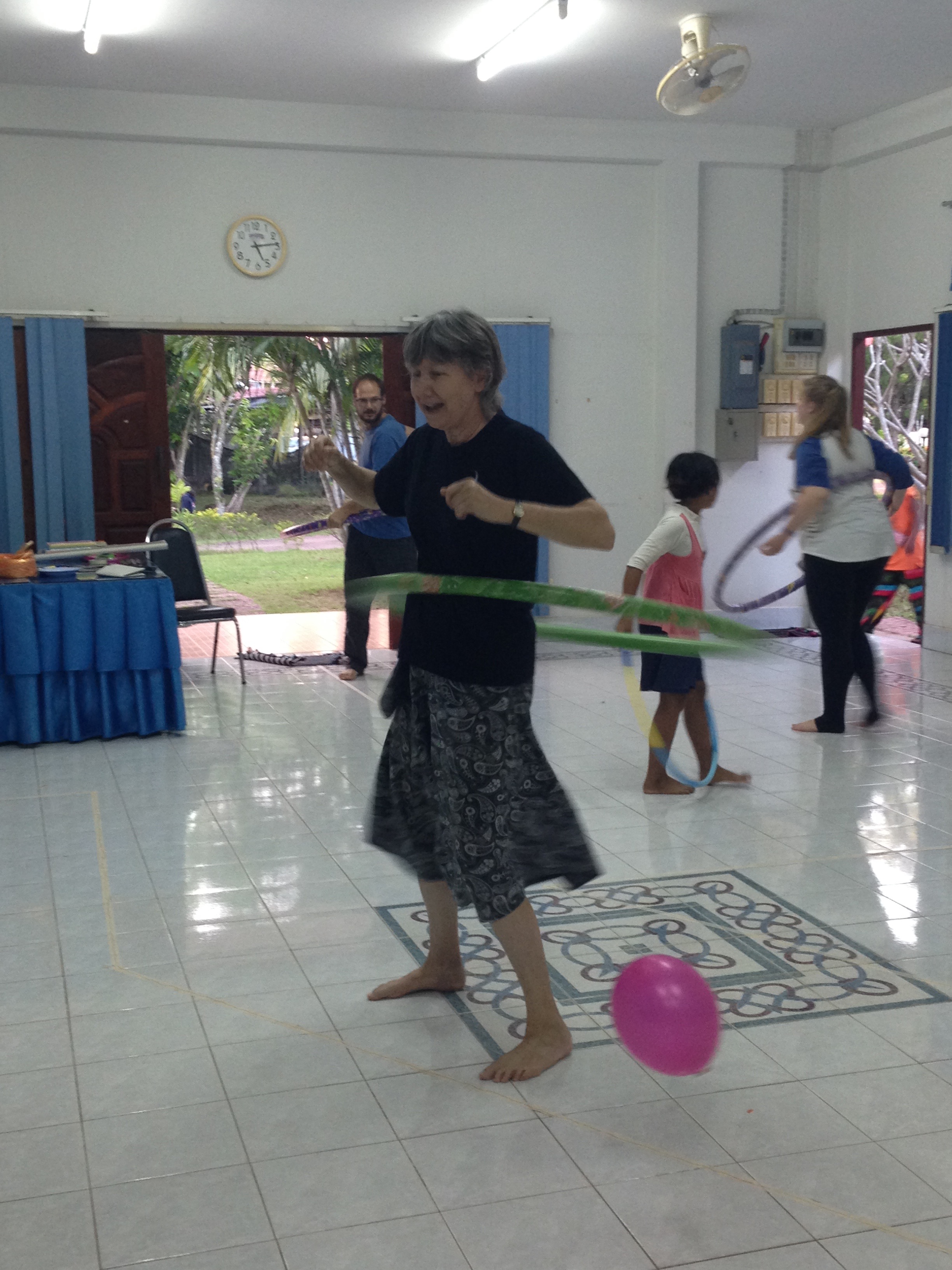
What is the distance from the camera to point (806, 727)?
18.9 ft

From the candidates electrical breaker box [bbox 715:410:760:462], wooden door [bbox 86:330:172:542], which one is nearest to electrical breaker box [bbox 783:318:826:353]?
electrical breaker box [bbox 715:410:760:462]

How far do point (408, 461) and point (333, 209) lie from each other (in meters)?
6.03

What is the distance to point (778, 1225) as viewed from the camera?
2.04 metres

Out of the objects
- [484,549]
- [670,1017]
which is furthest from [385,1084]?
[484,549]

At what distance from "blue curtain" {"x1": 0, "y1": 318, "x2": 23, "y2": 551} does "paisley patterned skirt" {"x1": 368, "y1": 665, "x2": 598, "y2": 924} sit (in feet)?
18.1

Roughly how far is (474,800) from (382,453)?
439 cm

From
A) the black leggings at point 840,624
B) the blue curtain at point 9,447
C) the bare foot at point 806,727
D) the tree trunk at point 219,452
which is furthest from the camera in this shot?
the tree trunk at point 219,452

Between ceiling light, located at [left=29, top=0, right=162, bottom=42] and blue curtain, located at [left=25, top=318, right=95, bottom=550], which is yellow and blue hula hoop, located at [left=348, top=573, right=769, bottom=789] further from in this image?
blue curtain, located at [left=25, top=318, right=95, bottom=550]

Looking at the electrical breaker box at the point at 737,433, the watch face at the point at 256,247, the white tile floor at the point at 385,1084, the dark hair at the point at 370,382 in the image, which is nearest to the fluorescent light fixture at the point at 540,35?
the watch face at the point at 256,247

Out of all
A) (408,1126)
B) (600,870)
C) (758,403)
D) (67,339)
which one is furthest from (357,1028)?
(758,403)

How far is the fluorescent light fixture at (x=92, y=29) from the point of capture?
6.04 meters

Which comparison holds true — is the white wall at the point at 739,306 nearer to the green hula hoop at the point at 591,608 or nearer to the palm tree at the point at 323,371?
the palm tree at the point at 323,371

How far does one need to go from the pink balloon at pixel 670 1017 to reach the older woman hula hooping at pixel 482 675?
211 mm

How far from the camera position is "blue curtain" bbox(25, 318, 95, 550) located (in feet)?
24.6
